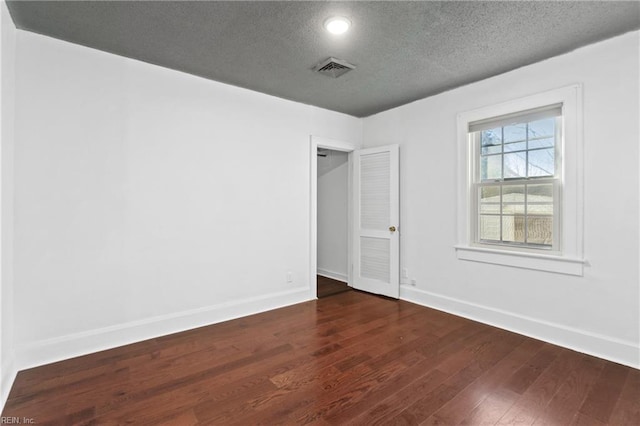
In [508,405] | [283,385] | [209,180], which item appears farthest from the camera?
[209,180]

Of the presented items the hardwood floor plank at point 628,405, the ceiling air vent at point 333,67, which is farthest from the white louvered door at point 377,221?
the hardwood floor plank at point 628,405

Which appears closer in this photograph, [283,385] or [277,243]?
[283,385]

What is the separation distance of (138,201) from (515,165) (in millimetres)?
3754

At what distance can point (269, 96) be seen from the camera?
3.82 meters

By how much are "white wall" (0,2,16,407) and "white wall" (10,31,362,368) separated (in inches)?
5.7

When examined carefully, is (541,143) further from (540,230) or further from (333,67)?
(333,67)

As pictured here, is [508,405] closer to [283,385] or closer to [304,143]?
[283,385]

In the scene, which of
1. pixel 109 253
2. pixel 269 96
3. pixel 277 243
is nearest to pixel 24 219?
pixel 109 253

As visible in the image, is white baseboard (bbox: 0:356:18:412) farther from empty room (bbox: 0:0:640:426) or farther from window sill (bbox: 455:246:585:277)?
window sill (bbox: 455:246:585:277)

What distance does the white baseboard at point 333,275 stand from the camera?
17.3 ft

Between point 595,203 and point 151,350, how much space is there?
13.1 ft

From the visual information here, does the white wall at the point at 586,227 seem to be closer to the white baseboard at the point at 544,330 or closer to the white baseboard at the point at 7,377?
the white baseboard at the point at 544,330

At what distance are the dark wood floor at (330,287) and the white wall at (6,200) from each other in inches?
123

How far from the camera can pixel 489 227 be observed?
11.5 ft
